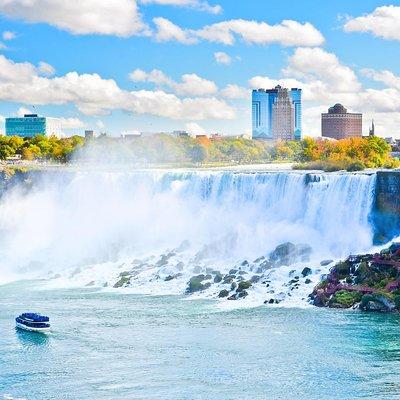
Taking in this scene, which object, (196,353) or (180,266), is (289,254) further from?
(196,353)

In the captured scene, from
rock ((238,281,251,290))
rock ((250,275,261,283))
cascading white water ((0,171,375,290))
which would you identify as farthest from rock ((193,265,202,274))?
rock ((238,281,251,290))

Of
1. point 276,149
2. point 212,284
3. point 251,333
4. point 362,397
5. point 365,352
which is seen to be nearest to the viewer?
point 362,397

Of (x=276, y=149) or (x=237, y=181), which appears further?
(x=276, y=149)

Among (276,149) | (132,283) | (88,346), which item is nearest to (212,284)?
(132,283)

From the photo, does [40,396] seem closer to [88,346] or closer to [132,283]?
[88,346]

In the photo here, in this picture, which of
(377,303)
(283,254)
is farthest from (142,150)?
(377,303)

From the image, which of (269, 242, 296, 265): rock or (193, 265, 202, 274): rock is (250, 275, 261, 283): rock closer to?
(269, 242, 296, 265): rock

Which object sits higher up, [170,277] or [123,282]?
[170,277]
